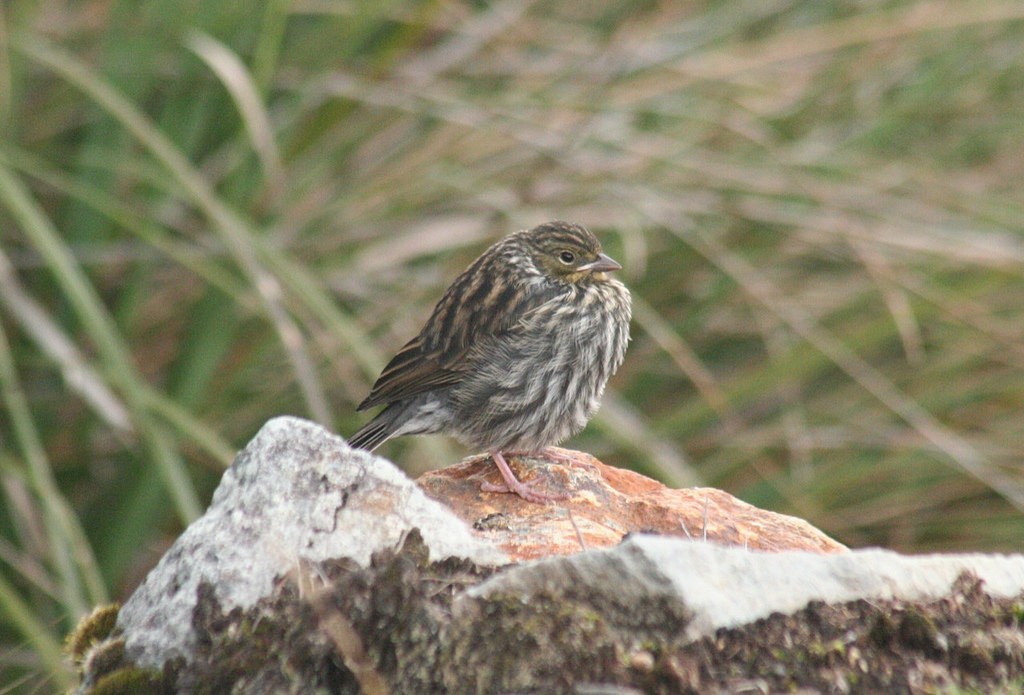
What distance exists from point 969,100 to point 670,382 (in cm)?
262

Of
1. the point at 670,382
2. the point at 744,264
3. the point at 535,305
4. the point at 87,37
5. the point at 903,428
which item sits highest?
the point at 87,37

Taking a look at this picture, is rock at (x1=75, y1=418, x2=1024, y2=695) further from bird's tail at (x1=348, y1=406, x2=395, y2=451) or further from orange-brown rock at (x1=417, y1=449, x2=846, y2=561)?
bird's tail at (x1=348, y1=406, x2=395, y2=451)

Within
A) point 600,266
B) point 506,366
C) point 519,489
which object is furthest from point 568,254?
point 519,489

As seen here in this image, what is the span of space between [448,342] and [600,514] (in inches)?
50.5

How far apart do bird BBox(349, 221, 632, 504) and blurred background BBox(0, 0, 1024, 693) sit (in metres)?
0.23

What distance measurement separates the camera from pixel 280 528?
291 centimetres

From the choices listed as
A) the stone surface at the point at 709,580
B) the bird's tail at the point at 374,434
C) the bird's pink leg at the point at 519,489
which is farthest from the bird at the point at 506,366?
the stone surface at the point at 709,580

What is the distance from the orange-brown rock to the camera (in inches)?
139

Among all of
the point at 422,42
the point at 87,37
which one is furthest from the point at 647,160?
the point at 87,37

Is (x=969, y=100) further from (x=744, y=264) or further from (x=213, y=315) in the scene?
(x=213, y=315)

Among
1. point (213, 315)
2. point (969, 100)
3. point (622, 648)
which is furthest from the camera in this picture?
point (969, 100)

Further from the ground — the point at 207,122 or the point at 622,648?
the point at 207,122

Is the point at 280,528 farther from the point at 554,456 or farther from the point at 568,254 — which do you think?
the point at 568,254

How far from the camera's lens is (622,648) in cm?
255
